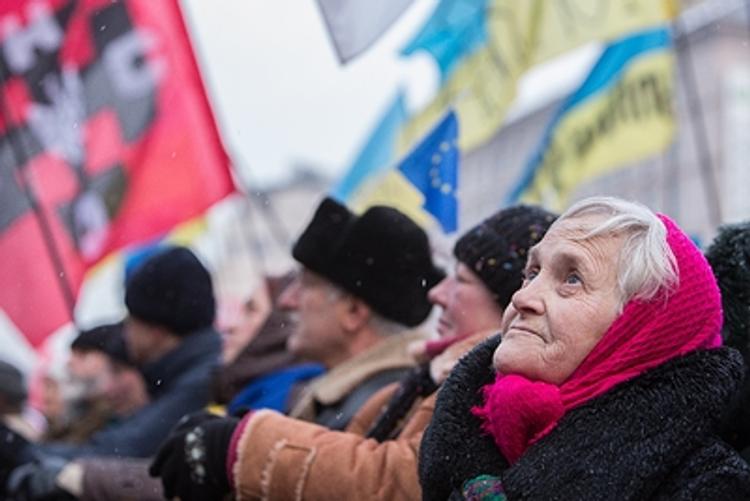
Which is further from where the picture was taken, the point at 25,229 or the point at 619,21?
the point at 25,229

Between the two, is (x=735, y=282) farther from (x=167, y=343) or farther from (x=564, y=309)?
(x=167, y=343)

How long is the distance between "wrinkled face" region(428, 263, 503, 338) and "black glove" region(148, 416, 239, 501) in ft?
1.76

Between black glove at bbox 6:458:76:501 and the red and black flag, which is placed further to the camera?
the red and black flag

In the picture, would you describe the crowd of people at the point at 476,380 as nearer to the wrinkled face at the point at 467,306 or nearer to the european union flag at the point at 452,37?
the wrinkled face at the point at 467,306

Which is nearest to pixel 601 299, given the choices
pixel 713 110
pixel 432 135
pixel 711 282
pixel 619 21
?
pixel 711 282

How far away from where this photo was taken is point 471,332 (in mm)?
3223

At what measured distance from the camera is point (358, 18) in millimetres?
3838

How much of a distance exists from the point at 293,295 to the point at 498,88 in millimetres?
1803

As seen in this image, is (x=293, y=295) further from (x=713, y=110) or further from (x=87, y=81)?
(x=713, y=110)

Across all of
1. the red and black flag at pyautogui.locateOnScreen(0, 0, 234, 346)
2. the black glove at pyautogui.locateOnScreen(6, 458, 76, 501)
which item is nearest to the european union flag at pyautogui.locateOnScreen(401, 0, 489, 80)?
the red and black flag at pyautogui.locateOnScreen(0, 0, 234, 346)

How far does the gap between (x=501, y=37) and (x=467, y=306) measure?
2.55 metres

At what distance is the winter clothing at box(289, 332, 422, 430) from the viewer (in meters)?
3.73

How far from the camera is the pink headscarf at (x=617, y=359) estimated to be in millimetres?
2291

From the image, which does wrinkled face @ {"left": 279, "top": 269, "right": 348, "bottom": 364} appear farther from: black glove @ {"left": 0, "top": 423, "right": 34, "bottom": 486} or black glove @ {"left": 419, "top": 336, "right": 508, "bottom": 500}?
black glove @ {"left": 419, "top": 336, "right": 508, "bottom": 500}
